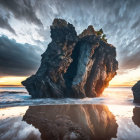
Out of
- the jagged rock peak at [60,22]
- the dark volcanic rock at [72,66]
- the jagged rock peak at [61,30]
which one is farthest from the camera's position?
the jagged rock peak at [60,22]

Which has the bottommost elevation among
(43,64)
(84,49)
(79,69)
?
(79,69)

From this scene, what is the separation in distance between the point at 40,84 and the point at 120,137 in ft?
78.4

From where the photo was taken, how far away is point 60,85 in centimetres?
2781

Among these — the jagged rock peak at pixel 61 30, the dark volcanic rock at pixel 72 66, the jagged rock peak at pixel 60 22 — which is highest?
the jagged rock peak at pixel 60 22

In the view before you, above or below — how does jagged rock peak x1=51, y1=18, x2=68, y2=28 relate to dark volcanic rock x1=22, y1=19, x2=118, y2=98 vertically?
above

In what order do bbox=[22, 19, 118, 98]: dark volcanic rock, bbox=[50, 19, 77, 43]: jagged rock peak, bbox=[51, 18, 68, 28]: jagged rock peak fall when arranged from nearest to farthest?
bbox=[22, 19, 118, 98]: dark volcanic rock < bbox=[50, 19, 77, 43]: jagged rock peak < bbox=[51, 18, 68, 28]: jagged rock peak

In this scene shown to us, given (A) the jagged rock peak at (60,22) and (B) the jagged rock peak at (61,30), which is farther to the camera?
(A) the jagged rock peak at (60,22)

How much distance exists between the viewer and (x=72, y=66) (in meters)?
33.7

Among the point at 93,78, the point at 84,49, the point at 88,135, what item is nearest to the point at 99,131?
the point at 88,135

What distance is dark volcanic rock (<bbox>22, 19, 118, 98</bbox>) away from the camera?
1060 inches

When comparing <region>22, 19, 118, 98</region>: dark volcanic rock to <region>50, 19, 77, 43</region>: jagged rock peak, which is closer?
<region>22, 19, 118, 98</region>: dark volcanic rock

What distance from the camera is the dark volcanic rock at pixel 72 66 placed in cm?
2692

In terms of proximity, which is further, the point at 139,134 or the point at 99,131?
the point at 99,131

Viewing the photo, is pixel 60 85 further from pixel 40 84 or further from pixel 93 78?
pixel 93 78
